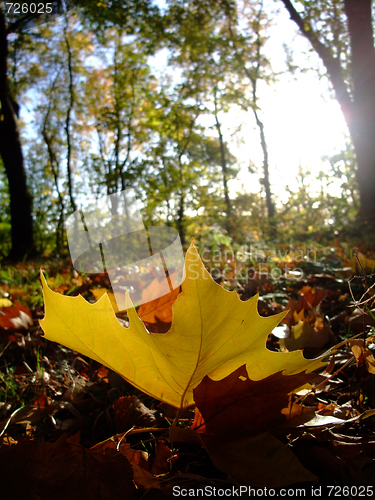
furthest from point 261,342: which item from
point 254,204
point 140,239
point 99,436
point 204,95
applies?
point 254,204

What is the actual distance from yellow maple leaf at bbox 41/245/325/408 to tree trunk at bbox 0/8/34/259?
7.04 meters

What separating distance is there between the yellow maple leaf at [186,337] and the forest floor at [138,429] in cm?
12

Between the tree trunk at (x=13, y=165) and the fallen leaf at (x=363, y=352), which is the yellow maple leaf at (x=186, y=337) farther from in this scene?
the tree trunk at (x=13, y=165)

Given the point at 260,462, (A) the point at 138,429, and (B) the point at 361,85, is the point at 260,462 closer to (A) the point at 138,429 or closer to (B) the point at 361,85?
(A) the point at 138,429

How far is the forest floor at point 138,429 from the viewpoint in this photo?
43 cm

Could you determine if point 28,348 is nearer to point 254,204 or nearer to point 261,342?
point 261,342

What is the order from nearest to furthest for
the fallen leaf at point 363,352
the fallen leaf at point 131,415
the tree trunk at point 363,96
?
1. the fallen leaf at point 363,352
2. the fallen leaf at point 131,415
3. the tree trunk at point 363,96

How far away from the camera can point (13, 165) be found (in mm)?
6910

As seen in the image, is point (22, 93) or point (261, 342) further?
point (22, 93)

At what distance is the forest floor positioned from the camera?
428mm

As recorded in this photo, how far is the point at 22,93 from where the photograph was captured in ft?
36.8

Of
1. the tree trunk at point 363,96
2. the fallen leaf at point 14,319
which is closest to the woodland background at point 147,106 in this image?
the tree trunk at point 363,96

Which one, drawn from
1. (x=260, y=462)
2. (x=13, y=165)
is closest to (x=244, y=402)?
(x=260, y=462)

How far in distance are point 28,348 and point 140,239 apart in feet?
19.0
